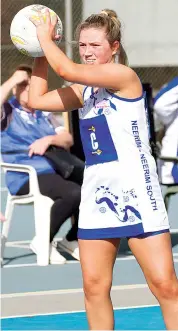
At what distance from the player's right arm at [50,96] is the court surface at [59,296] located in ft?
5.43

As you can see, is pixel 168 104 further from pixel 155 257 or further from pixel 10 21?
pixel 10 21

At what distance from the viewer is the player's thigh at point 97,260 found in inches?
173

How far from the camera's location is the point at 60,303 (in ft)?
20.3

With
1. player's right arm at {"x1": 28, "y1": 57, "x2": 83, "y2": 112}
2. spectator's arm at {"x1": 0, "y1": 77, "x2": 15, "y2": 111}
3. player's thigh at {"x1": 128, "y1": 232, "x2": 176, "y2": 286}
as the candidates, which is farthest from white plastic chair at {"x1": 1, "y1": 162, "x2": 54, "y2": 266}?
player's thigh at {"x1": 128, "y1": 232, "x2": 176, "y2": 286}

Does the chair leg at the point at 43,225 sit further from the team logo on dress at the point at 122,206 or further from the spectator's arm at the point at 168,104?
the team logo on dress at the point at 122,206

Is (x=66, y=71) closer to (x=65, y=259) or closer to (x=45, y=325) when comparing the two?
(x=45, y=325)

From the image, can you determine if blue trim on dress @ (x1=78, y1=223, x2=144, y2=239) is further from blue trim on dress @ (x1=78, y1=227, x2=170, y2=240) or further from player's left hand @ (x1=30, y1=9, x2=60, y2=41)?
player's left hand @ (x1=30, y1=9, x2=60, y2=41)

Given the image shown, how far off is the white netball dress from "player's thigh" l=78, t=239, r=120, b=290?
49 mm

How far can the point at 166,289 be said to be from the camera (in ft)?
14.1

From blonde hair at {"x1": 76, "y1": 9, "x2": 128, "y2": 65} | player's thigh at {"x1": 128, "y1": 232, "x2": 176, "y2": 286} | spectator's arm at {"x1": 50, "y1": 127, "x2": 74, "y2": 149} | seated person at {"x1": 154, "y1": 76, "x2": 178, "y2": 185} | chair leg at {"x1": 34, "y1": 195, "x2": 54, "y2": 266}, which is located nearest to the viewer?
player's thigh at {"x1": 128, "y1": 232, "x2": 176, "y2": 286}

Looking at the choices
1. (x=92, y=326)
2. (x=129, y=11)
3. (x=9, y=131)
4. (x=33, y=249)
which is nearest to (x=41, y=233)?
A: (x=33, y=249)

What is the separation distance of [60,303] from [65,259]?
1.47 m

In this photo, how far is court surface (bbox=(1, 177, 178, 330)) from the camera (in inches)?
225

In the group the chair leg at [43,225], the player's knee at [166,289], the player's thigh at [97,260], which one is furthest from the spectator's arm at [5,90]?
Result: the player's knee at [166,289]
